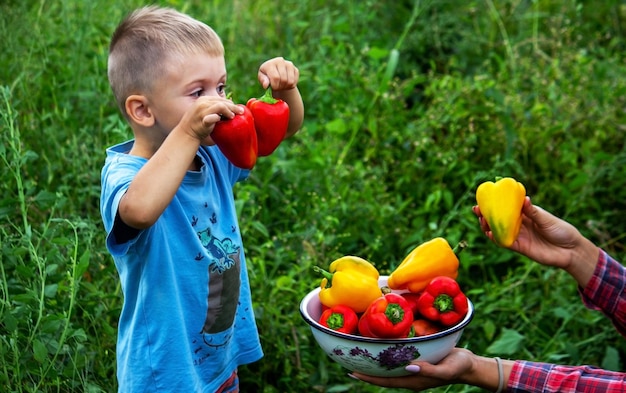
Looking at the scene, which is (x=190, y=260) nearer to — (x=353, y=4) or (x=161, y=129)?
(x=161, y=129)

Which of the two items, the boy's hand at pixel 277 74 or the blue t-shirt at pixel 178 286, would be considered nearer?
the blue t-shirt at pixel 178 286

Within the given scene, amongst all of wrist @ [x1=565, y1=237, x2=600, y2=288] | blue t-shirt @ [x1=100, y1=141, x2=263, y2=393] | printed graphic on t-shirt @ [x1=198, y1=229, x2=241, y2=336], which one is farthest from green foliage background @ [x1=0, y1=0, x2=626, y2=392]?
wrist @ [x1=565, y1=237, x2=600, y2=288]

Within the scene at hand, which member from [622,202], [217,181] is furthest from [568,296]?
[217,181]

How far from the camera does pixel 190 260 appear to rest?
6.29ft

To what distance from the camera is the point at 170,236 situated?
1894 mm

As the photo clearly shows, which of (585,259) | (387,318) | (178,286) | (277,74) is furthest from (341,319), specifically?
(585,259)

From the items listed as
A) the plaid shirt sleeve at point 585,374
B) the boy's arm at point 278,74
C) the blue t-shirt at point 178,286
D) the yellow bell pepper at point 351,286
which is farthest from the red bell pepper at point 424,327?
the boy's arm at point 278,74

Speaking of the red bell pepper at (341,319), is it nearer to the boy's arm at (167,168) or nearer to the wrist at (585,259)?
the boy's arm at (167,168)

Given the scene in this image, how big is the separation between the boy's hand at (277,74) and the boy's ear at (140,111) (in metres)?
0.30

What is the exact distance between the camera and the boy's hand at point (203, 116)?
5.65 ft

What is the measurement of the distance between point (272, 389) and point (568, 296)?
1274 mm

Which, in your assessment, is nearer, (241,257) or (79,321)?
(241,257)

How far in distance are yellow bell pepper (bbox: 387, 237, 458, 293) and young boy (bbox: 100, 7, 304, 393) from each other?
17.3 inches

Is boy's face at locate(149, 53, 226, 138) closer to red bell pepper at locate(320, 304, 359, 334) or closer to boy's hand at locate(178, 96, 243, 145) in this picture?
boy's hand at locate(178, 96, 243, 145)
